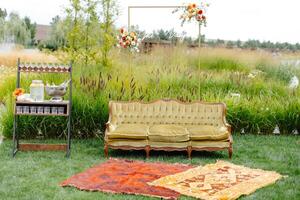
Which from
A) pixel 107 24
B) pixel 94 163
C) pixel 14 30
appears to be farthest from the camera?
pixel 14 30

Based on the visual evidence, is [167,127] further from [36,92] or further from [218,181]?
[36,92]

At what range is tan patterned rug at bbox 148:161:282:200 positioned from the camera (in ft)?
17.7

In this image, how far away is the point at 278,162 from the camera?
22.9ft

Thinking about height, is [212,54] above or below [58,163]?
above

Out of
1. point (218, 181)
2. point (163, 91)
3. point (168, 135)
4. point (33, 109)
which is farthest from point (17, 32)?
point (218, 181)

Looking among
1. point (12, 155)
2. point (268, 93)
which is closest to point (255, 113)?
point (268, 93)

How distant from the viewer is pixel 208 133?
23.5ft

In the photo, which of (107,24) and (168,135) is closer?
(168,135)

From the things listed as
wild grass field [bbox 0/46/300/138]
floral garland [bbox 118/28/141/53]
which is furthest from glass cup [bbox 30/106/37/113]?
floral garland [bbox 118/28/141/53]

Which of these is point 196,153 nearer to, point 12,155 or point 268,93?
point 12,155

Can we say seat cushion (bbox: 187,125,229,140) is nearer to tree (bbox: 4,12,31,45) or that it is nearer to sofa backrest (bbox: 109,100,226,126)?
sofa backrest (bbox: 109,100,226,126)

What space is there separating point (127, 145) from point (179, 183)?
1.54 metres

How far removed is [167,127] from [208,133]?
60cm

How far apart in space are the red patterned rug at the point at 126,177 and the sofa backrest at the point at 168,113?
1022 millimetres
